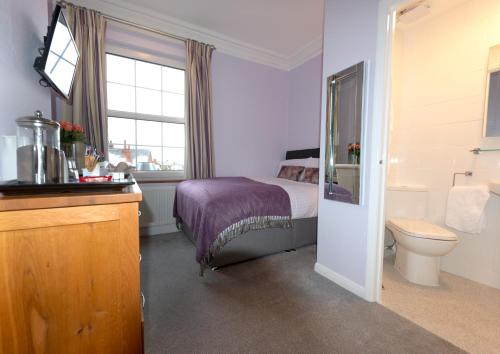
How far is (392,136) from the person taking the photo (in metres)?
2.46

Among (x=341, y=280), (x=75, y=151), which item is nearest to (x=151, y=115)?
(x=75, y=151)

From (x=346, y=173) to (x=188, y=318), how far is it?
5.14 ft

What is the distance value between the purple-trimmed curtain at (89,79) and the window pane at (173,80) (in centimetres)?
81

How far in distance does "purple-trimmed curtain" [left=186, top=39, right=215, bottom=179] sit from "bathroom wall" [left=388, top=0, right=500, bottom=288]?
2431mm

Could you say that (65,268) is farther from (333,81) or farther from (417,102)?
(417,102)

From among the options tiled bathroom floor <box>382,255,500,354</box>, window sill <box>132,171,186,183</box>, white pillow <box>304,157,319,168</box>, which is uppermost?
white pillow <box>304,157,319,168</box>

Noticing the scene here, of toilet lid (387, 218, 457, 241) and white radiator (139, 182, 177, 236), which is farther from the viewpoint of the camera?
white radiator (139, 182, 177, 236)

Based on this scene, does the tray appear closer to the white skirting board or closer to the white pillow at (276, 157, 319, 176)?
the white skirting board

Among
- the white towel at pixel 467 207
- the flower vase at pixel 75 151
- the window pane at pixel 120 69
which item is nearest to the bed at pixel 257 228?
the flower vase at pixel 75 151

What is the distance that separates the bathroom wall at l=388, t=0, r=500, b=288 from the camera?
1.88 meters

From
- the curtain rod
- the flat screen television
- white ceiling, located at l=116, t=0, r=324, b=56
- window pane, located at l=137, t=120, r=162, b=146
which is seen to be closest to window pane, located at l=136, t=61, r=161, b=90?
the curtain rod

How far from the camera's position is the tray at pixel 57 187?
2.24 feet

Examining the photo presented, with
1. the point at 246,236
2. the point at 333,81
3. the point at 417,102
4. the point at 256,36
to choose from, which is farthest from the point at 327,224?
the point at 256,36

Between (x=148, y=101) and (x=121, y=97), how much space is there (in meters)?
0.35
